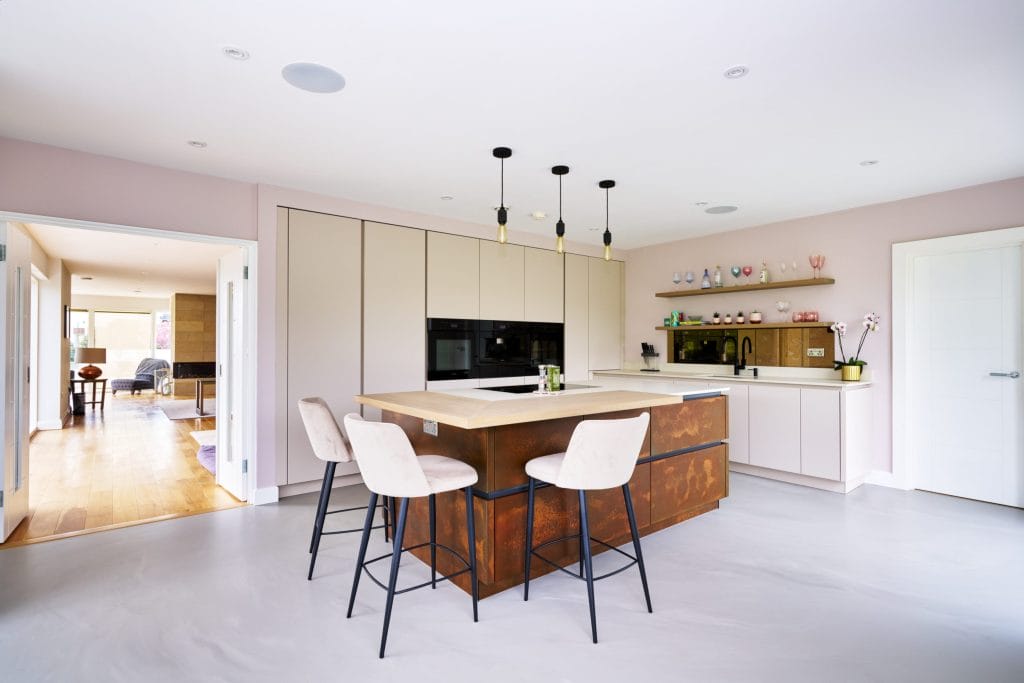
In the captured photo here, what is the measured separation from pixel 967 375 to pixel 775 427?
56.8 inches

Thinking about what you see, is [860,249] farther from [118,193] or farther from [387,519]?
[118,193]

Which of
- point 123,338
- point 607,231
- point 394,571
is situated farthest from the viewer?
point 123,338

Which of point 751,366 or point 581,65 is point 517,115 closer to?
point 581,65

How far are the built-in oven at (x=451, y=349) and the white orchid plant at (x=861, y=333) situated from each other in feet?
11.0

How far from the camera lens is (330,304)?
14.4ft

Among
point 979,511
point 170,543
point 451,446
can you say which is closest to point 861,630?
point 451,446

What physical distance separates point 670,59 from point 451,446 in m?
2.08

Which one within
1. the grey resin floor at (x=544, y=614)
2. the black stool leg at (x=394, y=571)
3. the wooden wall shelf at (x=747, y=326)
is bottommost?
the grey resin floor at (x=544, y=614)

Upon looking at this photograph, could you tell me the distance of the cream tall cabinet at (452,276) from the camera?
5012 mm

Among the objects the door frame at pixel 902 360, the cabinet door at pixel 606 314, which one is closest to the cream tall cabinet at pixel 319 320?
the cabinet door at pixel 606 314

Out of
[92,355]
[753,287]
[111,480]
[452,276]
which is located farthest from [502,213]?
[92,355]

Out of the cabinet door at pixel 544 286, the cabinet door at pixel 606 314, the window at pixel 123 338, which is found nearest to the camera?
the cabinet door at pixel 544 286

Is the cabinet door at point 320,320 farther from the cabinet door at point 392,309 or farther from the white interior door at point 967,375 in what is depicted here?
the white interior door at point 967,375

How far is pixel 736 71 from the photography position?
2375 mm
